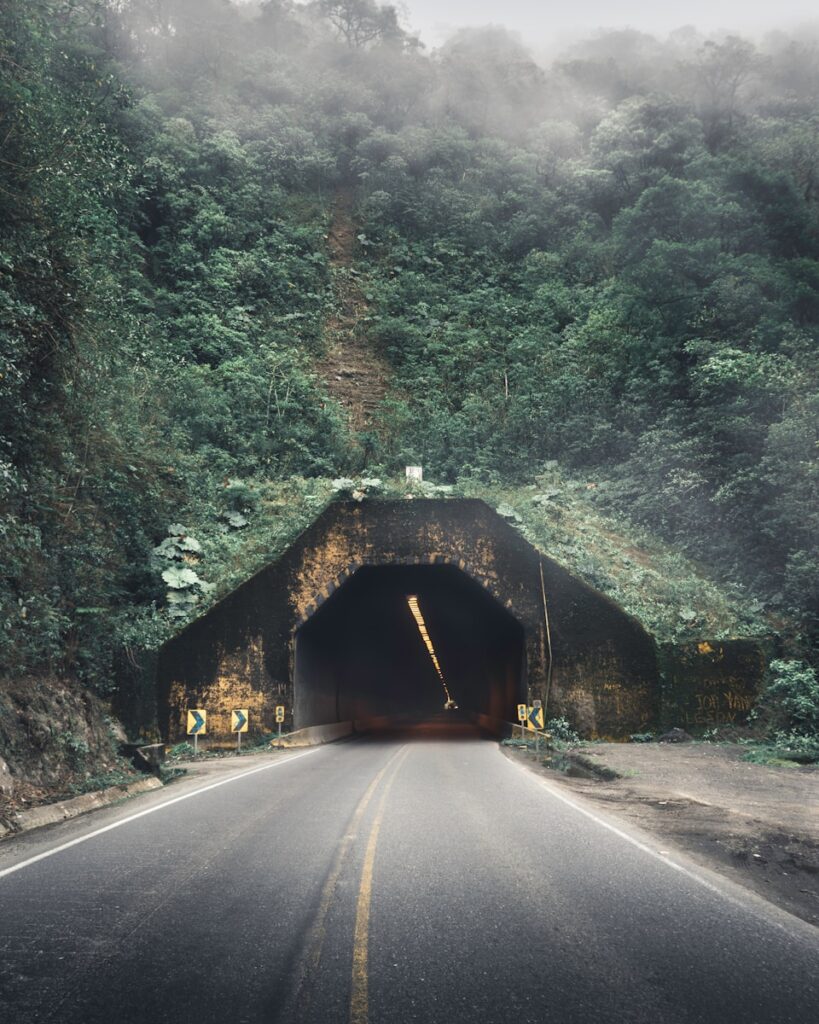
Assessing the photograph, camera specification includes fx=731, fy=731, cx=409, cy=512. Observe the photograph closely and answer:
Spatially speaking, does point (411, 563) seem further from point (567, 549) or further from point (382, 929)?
point (382, 929)

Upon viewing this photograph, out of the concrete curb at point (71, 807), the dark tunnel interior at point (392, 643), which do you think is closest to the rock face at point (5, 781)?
the concrete curb at point (71, 807)

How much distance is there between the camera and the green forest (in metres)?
17.7

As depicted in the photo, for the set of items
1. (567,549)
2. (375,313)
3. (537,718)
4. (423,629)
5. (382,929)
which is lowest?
(382,929)

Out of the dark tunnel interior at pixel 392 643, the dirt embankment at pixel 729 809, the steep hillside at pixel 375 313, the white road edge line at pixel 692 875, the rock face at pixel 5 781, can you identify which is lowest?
the dirt embankment at pixel 729 809

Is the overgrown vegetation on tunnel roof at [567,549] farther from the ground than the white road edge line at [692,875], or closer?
farther from the ground

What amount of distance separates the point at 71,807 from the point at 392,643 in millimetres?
33017

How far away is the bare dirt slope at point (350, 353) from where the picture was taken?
4838 cm

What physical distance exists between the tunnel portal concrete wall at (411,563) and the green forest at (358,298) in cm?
195

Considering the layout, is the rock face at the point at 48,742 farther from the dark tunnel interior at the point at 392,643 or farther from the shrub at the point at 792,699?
the shrub at the point at 792,699

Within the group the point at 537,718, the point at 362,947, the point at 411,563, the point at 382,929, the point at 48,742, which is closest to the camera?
the point at 362,947

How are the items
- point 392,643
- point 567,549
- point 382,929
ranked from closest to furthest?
1. point 382,929
2. point 567,549
3. point 392,643

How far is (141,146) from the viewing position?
51.6 metres

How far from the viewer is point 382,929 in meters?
5.51

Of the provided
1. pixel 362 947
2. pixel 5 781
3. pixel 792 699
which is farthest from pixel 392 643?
pixel 362 947
